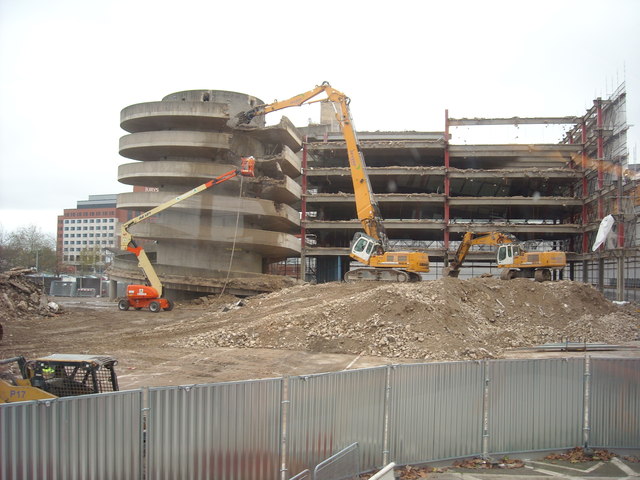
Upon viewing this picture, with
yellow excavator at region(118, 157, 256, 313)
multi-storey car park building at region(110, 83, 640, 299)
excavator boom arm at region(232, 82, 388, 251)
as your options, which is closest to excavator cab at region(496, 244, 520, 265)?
excavator boom arm at region(232, 82, 388, 251)

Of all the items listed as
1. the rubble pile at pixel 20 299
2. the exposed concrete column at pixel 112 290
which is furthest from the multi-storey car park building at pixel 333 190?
the rubble pile at pixel 20 299

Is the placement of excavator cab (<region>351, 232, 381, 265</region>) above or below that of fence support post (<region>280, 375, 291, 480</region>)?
above

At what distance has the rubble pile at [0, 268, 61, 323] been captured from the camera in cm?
2587

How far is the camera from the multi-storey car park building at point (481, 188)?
45312 millimetres

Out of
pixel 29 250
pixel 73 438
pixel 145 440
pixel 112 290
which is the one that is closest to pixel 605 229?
pixel 112 290

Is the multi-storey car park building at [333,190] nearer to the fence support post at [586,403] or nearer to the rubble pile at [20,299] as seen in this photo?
the rubble pile at [20,299]

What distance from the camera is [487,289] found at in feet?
73.7

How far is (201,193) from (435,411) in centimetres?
3489

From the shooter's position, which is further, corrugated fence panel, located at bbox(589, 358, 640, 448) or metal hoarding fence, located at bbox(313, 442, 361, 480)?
corrugated fence panel, located at bbox(589, 358, 640, 448)

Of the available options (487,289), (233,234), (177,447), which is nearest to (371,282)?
(487,289)

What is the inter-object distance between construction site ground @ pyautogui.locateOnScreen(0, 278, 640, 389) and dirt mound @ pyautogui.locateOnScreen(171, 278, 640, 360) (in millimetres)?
45

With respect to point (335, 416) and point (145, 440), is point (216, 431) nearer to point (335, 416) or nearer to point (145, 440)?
point (145, 440)

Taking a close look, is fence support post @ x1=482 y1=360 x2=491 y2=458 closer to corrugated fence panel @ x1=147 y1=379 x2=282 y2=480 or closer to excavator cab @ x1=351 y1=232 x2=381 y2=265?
corrugated fence panel @ x1=147 y1=379 x2=282 y2=480

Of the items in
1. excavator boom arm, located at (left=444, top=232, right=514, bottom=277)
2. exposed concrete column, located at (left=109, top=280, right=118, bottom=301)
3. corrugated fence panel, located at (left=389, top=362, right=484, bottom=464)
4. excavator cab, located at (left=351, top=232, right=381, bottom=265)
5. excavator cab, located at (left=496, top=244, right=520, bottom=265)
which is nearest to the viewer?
corrugated fence panel, located at (left=389, top=362, right=484, bottom=464)
